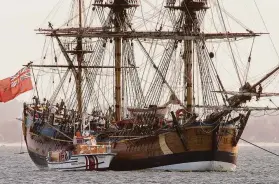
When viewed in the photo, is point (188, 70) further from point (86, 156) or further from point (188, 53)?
point (86, 156)

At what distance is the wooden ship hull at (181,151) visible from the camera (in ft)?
316

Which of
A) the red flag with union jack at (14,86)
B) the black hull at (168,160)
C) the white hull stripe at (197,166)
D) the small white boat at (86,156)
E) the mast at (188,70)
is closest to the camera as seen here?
the small white boat at (86,156)

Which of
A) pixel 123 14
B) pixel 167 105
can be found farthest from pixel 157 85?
pixel 123 14

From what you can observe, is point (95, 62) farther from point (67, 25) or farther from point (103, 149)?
point (103, 149)

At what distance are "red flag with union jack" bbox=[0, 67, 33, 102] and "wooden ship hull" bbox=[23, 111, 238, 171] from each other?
10.6 metres

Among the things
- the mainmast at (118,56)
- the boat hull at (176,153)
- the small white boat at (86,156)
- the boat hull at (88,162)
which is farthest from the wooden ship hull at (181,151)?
the mainmast at (118,56)

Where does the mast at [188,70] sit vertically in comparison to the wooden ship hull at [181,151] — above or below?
above

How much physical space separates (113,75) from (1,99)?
1319 centimetres

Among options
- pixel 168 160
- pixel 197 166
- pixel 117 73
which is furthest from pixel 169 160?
pixel 117 73

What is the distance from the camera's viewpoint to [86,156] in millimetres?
96750

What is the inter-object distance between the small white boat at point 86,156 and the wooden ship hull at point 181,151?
2.58 metres

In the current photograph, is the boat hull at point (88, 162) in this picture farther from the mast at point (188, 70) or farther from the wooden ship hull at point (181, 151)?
the mast at point (188, 70)

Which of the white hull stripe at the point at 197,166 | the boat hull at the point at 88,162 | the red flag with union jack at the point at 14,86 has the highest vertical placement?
the red flag with union jack at the point at 14,86

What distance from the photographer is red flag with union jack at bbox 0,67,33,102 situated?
104188 mm
